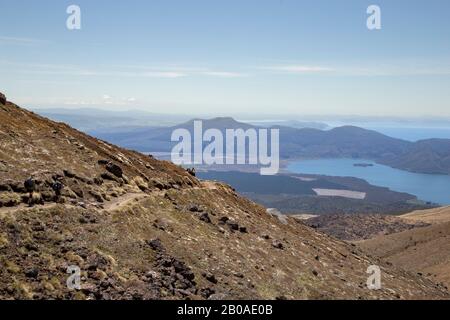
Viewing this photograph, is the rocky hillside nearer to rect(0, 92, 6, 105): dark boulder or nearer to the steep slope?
rect(0, 92, 6, 105): dark boulder

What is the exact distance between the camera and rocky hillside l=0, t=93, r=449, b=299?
24.8m

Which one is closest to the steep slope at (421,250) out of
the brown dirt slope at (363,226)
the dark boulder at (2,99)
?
the brown dirt slope at (363,226)

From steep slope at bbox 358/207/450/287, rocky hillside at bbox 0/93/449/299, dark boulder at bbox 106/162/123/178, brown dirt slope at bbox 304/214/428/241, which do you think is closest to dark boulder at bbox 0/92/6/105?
rocky hillside at bbox 0/93/449/299

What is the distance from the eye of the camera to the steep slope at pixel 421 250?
71.7m

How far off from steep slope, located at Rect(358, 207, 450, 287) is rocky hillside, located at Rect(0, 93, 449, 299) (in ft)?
75.0

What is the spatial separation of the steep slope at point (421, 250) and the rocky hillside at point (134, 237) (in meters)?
22.8

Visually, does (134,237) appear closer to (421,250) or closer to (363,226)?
(421,250)

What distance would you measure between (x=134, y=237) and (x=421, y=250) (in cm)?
6957

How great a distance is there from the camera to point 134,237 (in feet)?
97.5

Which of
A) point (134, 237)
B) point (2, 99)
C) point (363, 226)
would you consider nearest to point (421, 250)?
point (363, 226)

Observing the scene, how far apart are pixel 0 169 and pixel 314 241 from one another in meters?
30.0
